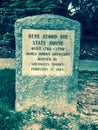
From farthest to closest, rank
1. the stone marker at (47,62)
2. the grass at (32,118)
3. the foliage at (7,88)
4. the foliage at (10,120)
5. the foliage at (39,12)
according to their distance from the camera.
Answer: the foliage at (39,12), the foliage at (7,88), the stone marker at (47,62), the grass at (32,118), the foliage at (10,120)

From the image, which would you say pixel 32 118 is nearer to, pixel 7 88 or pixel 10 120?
pixel 10 120

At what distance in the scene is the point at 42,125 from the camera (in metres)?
5.83

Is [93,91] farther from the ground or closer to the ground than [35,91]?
closer to the ground

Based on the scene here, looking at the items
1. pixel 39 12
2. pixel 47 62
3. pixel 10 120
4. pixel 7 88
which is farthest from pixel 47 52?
pixel 39 12

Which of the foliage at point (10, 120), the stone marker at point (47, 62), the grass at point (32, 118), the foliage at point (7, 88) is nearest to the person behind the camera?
the foliage at point (10, 120)

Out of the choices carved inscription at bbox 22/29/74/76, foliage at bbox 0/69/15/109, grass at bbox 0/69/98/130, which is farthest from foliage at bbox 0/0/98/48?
carved inscription at bbox 22/29/74/76

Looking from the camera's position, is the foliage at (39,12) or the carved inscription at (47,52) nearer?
the carved inscription at (47,52)

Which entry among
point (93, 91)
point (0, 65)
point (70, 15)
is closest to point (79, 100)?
point (93, 91)

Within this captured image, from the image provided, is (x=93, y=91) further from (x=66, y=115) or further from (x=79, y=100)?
(x=66, y=115)

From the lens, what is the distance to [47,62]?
6.48m

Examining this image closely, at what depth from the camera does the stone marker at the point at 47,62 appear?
6289 millimetres

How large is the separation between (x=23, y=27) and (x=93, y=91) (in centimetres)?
271

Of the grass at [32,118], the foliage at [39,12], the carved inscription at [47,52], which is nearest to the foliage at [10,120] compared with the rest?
the grass at [32,118]

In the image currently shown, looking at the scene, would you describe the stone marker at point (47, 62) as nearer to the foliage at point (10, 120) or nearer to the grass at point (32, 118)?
the grass at point (32, 118)
